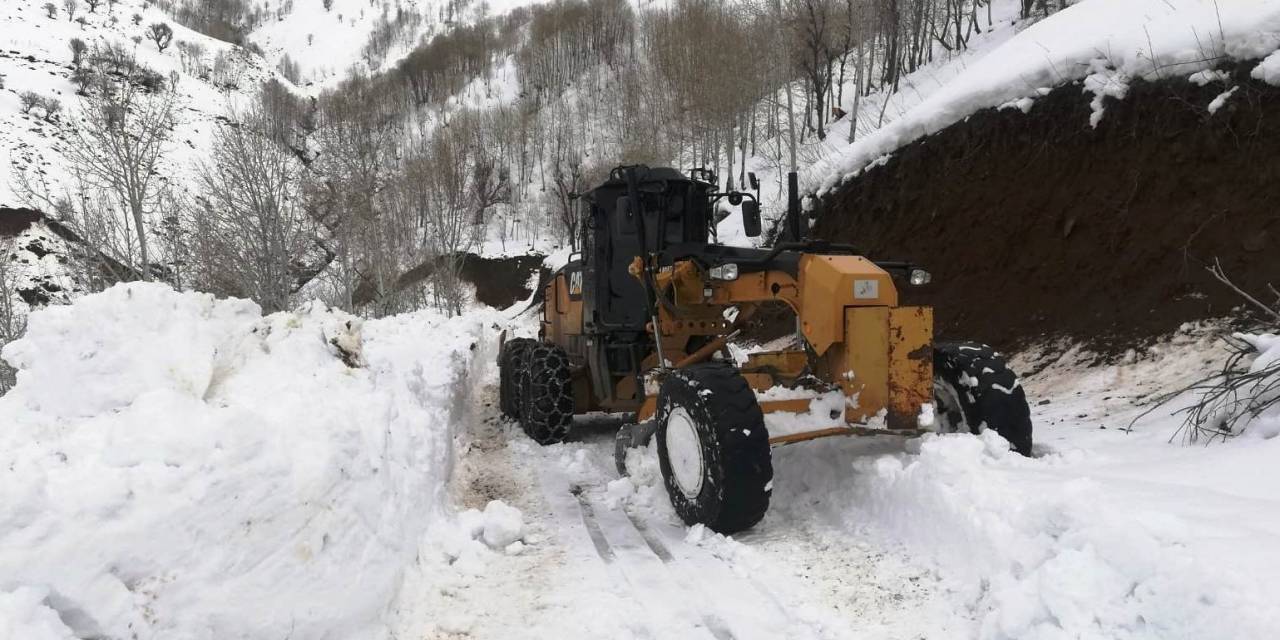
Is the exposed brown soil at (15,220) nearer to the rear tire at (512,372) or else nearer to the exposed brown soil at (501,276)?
the exposed brown soil at (501,276)

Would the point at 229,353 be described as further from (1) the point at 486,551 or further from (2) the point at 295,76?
(2) the point at 295,76

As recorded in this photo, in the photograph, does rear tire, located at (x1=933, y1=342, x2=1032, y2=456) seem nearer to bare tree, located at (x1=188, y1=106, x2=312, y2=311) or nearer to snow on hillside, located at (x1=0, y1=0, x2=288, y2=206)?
bare tree, located at (x1=188, y1=106, x2=312, y2=311)

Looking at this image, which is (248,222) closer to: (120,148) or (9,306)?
(120,148)

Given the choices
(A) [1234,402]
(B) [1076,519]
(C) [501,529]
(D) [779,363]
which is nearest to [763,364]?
(D) [779,363]

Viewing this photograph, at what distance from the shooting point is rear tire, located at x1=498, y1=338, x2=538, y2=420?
8.23 meters

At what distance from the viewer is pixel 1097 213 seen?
820 centimetres

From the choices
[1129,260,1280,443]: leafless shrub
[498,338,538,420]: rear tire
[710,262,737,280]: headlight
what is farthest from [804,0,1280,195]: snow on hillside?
[498,338,538,420]: rear tire

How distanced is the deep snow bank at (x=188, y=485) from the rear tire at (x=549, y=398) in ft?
8.25

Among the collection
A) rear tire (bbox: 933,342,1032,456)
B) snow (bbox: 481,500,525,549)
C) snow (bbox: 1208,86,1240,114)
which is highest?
snow (bbox: 1208,86,1240,114)

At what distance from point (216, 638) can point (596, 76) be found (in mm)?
59518

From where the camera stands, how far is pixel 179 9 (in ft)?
277

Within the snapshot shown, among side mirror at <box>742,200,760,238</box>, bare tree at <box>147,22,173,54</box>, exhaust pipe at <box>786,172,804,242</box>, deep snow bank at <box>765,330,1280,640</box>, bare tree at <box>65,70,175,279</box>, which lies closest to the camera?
deep snow bank at <box>765,330,1280,640</box>

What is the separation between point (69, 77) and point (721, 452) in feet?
180

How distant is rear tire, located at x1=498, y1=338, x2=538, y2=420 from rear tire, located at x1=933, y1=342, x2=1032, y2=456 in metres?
4.53
